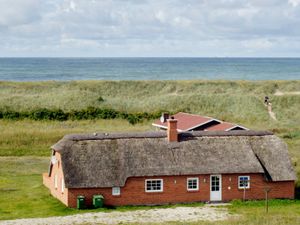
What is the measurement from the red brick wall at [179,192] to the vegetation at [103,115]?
0.82 meters

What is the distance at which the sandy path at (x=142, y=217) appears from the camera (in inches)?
1231

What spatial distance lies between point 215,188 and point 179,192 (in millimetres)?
2147

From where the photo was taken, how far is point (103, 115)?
235 ft

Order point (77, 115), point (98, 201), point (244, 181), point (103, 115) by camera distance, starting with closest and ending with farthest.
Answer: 1. point (98, 201)
2. point (244, 181)
3. point (77, 115)
4. point (103, 115)

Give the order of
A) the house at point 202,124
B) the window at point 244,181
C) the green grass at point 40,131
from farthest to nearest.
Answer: the green grass at point 40,131
the house at point 202,124
the window at point 244,181

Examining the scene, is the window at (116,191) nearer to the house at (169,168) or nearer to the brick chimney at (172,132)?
the house at (169,168)

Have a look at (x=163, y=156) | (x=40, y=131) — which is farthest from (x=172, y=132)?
(x=40, y=131)

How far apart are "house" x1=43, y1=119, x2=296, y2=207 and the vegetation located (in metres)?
1.06

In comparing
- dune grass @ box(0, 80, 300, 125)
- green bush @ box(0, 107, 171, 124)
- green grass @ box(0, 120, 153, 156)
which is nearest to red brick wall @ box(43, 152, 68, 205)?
green grass @ box(0, 120, 153, 156)

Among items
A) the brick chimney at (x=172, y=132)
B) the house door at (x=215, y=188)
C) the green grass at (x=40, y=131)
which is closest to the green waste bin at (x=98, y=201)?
the brick chimney at (x=172, y=132)

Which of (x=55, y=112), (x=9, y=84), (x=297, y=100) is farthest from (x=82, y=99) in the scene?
(x=297, y=100)

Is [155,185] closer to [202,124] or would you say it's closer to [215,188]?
[215,188]

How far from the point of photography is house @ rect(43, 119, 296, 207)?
3525 cm

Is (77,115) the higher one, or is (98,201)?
(77,115)
